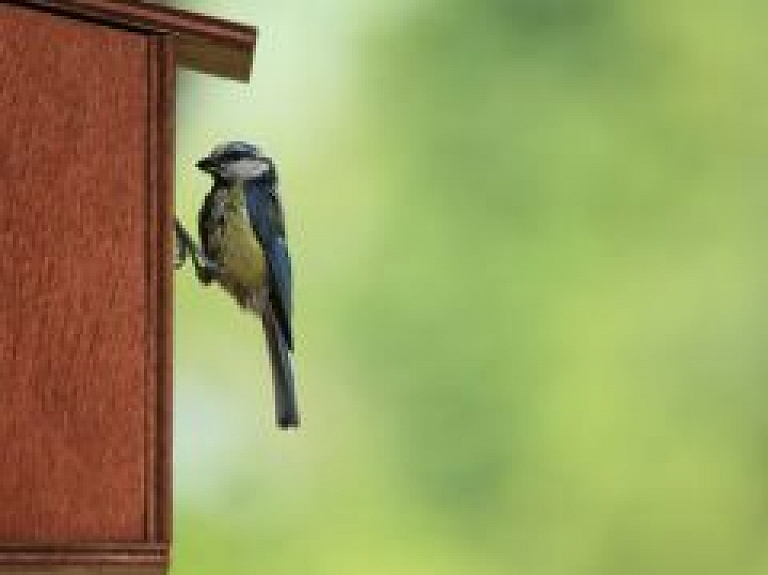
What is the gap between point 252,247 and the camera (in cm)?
223

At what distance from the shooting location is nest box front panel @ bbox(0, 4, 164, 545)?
1.55m

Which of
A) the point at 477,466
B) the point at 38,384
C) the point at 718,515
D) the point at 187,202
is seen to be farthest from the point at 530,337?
the point at 38,384

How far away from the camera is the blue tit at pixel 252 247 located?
223 centimetres

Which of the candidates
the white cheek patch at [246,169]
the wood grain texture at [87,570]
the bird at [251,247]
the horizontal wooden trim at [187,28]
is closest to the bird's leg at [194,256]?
the bird at [251,247]

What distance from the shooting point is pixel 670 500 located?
250 centimetres

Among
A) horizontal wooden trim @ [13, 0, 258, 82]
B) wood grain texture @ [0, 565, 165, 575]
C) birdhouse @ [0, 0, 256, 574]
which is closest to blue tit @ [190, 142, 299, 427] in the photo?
horizontal wooden trim @ [13, 0, 258, 82]

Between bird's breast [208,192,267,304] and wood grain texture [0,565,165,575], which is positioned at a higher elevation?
bird's breast [208,192,267,304]

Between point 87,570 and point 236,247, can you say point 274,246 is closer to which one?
point 236,247

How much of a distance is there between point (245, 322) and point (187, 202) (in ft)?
0.60

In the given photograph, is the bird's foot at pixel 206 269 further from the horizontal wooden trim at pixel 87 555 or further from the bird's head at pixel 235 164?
the horizontal wooden trim at pixel 87 555

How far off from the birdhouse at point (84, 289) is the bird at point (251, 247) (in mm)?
556

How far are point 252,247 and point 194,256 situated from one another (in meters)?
0.08

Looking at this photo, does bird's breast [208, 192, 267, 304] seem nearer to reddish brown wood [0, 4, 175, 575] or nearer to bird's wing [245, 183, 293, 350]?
bird's wing [245, 183, 293, 350]

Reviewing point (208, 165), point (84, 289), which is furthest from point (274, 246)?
point (84, 289)
